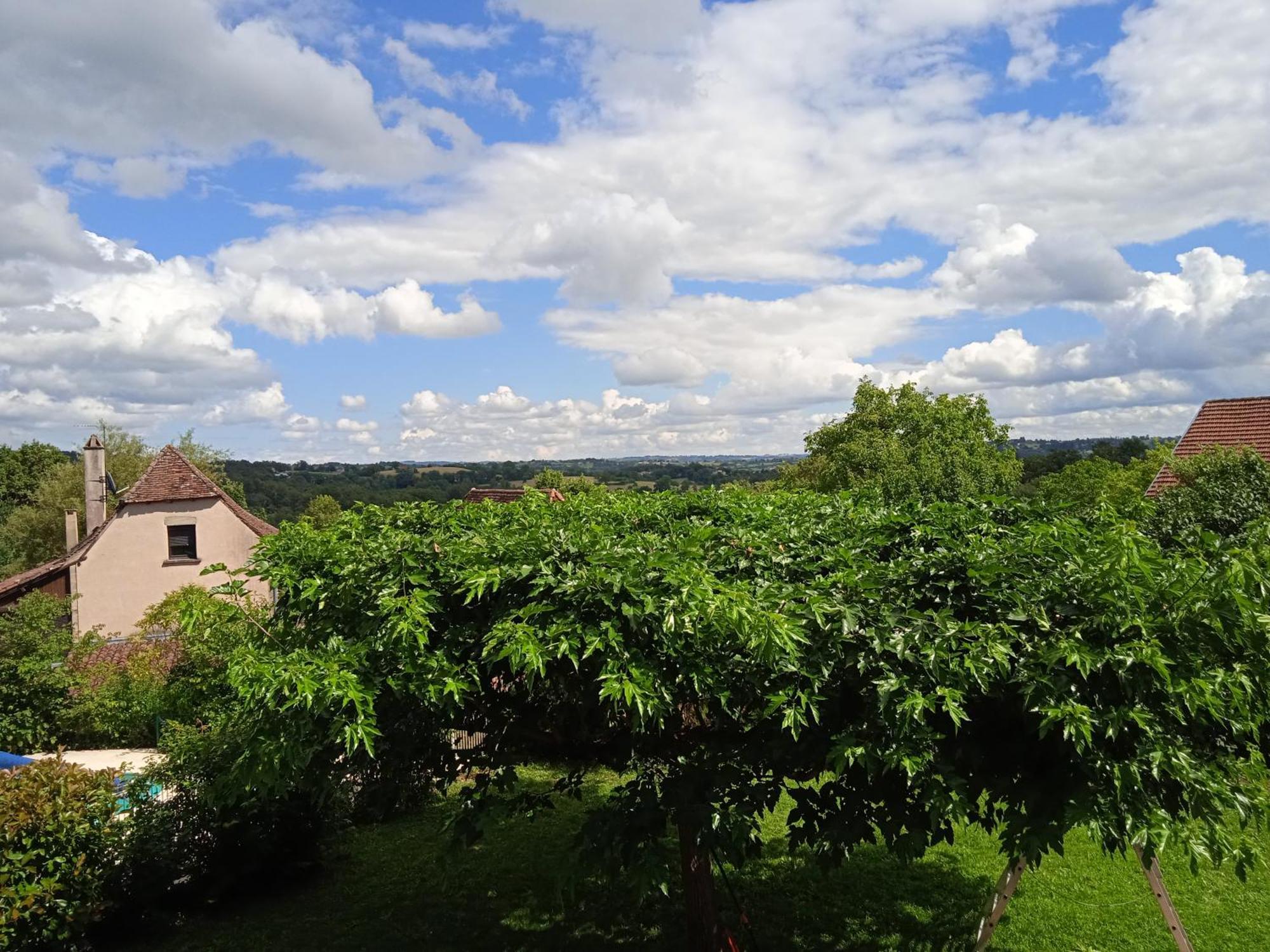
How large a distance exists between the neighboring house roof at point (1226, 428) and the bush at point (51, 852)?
23.1 metres

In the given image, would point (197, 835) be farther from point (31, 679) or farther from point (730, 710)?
point (31, 679)

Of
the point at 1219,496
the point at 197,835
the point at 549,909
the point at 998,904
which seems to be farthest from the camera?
the point at 1219,496

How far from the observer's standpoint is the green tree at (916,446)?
Result: 114 ft

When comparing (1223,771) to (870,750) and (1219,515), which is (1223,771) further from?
(1219,515)

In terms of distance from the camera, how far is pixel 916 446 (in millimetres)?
38219

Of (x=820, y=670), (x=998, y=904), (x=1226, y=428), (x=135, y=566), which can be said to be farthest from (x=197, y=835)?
(x=1226, y=428)

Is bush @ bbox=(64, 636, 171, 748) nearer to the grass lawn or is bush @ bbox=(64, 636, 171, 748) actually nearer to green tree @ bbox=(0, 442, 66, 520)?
the grass lawn

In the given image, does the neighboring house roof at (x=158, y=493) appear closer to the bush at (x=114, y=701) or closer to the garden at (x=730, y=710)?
the bush at (x=114, y=701)

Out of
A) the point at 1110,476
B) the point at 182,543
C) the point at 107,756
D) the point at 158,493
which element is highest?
the point at 158,493

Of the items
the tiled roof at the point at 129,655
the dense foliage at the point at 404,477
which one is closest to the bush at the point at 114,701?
the tiled roof at the point at 129,655

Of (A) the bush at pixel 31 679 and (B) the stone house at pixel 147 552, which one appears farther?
(B) the stone house at pixel 147 552

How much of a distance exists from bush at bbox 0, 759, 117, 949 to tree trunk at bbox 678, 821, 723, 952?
6638 millimetres

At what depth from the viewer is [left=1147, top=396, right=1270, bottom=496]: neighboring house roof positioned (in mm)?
21781

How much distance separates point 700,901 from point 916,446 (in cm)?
3269
